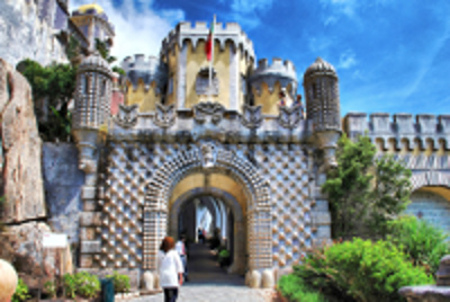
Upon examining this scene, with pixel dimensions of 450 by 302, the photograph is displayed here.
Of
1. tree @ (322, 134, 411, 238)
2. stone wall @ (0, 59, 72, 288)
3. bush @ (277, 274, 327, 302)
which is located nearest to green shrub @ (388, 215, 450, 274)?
tree @ (322, 134, 411, 238)

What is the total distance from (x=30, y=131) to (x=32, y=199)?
2128 millimetres

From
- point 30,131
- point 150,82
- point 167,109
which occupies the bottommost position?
point 30,131

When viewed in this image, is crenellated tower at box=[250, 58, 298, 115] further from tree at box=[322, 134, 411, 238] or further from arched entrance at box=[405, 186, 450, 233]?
arched entrance at box=[405, 186, 450, 233]

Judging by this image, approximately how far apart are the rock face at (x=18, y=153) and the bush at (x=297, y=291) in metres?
7.36

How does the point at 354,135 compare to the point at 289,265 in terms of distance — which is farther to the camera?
the point at 354,135

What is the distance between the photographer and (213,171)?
41.5ft

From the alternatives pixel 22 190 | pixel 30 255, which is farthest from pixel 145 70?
pixel 30 255

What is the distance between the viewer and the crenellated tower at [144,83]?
867 inches

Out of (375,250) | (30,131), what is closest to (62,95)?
(30,131)

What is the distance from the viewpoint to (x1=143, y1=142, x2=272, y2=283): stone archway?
1166cm

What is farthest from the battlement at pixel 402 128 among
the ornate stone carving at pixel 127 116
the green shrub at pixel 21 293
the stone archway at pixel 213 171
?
the green shrub at pixel 21 293

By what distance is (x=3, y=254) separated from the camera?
1002 cm

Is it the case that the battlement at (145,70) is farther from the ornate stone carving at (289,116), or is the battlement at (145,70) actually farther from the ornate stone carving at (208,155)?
the ornate stone carving at (289,116)

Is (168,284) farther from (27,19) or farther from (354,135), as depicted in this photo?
(27,19)
